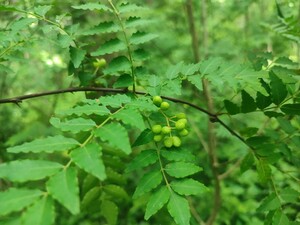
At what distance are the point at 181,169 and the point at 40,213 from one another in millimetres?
472

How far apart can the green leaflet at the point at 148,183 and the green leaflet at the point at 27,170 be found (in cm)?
31

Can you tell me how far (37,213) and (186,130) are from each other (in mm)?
599

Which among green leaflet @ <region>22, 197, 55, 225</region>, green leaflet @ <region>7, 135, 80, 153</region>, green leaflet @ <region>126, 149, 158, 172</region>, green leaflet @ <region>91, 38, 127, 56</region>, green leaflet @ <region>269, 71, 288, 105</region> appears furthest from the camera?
green leaflet @ <region>91, 38, 127, 56</region>

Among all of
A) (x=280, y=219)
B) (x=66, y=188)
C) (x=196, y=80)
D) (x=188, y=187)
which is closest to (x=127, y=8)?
(x=196, y=80)

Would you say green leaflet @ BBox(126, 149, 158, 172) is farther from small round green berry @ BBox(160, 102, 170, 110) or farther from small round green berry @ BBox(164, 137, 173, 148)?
small round green berry @ BBox(160, 102, 170, 110)

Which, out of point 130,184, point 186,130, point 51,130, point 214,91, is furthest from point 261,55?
point 214,91

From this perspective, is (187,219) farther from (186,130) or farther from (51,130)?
(51,130)

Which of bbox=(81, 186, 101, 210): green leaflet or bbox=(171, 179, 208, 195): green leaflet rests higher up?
bbox=(171, 179, 208, 195): green leaflet

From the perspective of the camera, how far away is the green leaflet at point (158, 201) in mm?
959

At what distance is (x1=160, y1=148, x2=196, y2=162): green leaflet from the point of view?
1.10 metres

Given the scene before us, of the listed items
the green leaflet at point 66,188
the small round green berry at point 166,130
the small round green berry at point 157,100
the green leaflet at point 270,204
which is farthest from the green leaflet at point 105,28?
the green leaflet at point 270,204

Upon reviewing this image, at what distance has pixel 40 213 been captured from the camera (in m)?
0.70

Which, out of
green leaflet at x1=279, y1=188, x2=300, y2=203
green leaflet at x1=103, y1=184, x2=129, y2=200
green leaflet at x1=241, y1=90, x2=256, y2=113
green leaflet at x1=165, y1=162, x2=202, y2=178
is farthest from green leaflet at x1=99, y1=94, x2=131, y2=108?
green leaflet at x1=279, y1=188, x2=300, y2=203

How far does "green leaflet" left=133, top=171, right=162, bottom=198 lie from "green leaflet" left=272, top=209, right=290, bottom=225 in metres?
0.44
